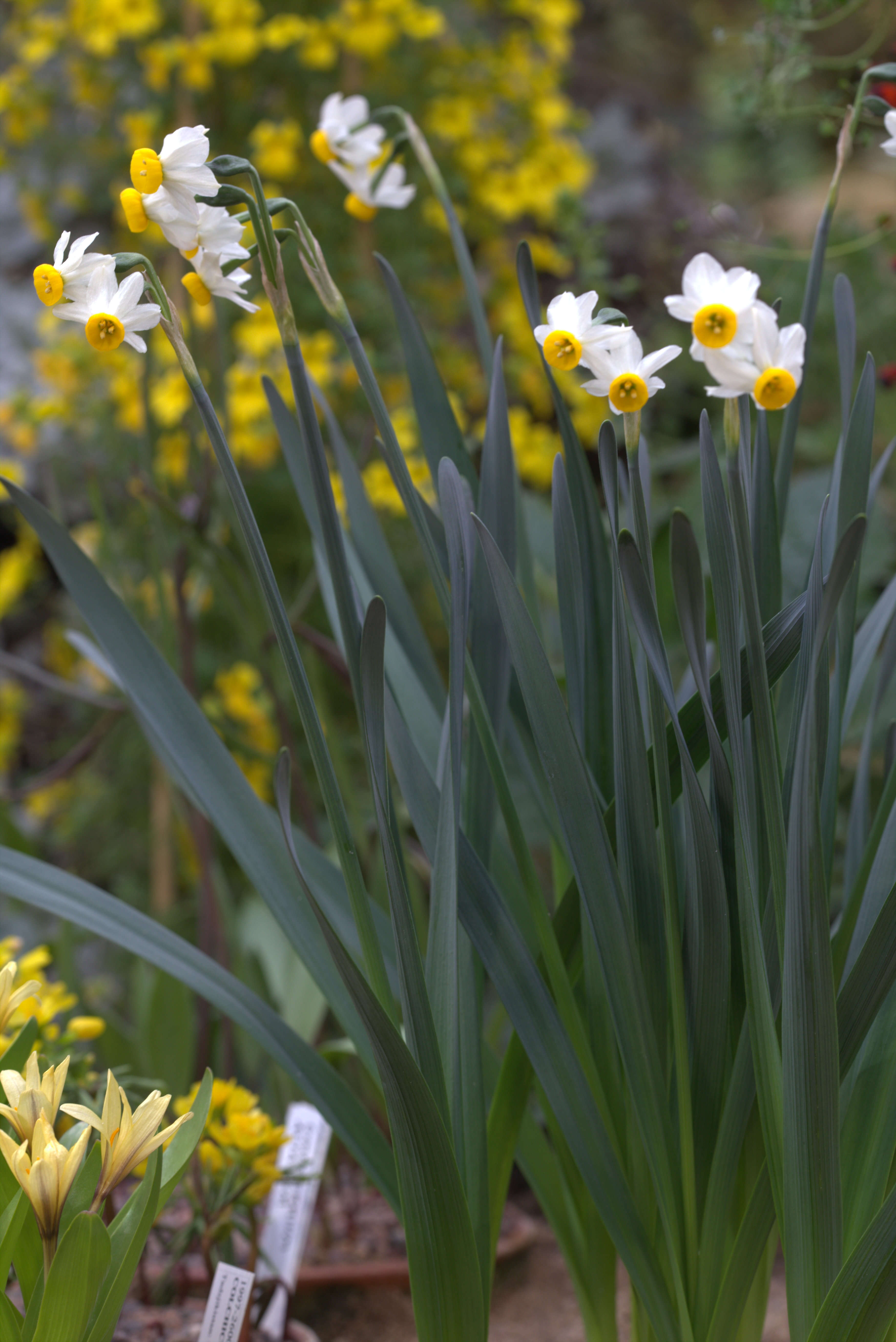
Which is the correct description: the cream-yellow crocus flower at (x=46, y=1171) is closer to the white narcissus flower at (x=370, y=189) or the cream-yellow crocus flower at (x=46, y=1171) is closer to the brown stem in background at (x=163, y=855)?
the white narcissus flower at (x=370, y=189)

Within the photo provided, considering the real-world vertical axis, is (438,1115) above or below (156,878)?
below

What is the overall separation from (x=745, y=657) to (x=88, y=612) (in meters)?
0.35

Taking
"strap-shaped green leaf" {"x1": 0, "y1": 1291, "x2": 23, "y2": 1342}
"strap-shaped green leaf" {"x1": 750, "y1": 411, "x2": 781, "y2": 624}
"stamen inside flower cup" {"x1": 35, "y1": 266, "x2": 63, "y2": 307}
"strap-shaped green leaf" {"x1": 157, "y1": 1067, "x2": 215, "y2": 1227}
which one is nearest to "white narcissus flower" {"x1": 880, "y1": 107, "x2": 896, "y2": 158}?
"strap-shaped green leaf" {"x1": 750, "y1": 411, "x2": 781, "y2": 624}

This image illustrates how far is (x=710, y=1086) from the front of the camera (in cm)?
49

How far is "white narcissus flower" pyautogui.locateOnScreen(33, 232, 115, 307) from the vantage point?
1.31 ft

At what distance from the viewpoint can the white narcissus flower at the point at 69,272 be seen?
1.31 feet

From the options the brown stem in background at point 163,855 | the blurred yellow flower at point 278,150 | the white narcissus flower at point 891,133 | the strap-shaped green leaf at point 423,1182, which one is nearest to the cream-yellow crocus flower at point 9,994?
the strap-shaped green leaf at point 423,1182

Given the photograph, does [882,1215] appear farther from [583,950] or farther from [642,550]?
[642,550]

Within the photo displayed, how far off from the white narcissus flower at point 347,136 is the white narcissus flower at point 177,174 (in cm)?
18

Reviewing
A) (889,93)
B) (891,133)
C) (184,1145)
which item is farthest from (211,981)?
(889,93)

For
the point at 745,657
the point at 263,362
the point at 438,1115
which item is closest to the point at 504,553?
the point at 745,657

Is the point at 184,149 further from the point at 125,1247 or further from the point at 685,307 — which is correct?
the point at 125,1247

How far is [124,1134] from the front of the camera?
17.6 inches

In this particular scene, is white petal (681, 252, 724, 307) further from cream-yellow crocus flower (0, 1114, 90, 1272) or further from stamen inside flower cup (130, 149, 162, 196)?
cream-yellow crocus flower (0, 1114, 90, 1272)
